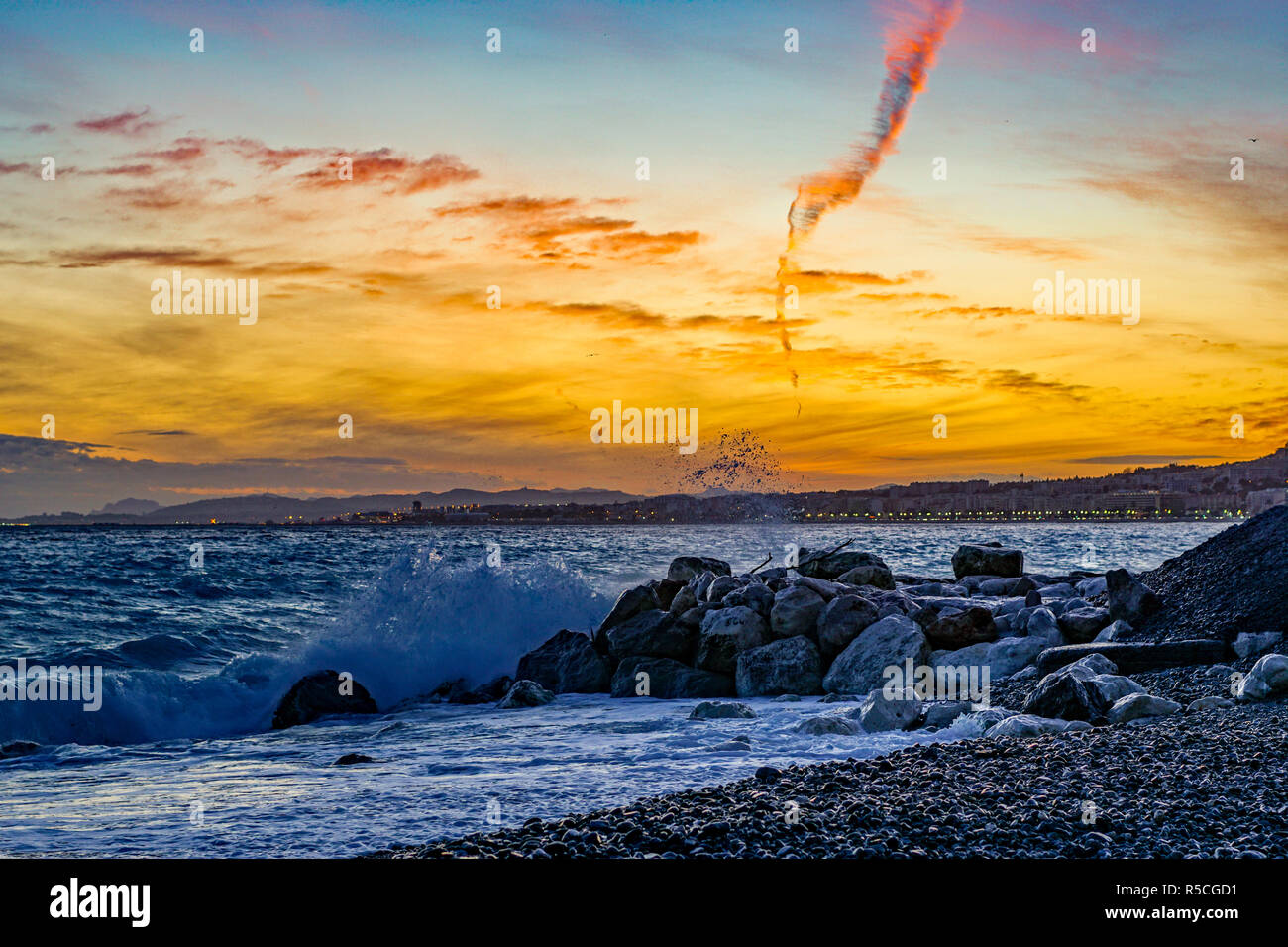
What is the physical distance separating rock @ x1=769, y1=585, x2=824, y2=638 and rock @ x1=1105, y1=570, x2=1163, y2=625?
15.2ft

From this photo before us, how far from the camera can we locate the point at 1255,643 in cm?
1272

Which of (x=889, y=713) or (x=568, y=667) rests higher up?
(x=889, y=713)

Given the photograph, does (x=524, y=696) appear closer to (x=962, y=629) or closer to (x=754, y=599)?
(x=754, y=599)

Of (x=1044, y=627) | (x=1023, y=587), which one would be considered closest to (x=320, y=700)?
(x=1044, y=627)

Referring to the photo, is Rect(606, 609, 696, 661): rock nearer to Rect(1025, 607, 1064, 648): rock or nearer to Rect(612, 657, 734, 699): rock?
Rect(612, 657, 734, 699): rock

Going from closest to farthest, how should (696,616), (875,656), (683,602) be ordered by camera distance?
(875,656) → (696,616) → (683,602)

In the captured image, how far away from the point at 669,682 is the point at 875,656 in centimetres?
334

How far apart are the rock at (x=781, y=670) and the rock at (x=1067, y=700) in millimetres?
4517

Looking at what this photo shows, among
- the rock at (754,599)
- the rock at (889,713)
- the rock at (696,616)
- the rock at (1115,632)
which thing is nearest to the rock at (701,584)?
the rock at (696,616)

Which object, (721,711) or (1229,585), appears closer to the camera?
(721,711)

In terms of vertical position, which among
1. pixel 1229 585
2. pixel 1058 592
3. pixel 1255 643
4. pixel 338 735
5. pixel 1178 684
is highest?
pixel 1229 585

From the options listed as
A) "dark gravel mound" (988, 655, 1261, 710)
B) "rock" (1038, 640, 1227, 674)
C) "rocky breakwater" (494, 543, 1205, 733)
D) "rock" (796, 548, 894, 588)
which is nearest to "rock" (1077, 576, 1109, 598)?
"rocky breakwater" (494, 543, 1205, 733)

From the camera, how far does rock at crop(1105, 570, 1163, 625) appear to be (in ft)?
49.7

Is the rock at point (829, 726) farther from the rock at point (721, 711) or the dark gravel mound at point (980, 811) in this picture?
the dark gravel mound at point (980, 811)
